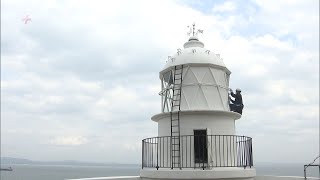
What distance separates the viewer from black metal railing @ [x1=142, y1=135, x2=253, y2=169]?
1122 cm

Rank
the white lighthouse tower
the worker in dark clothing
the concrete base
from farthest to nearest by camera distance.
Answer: the worker in dark clothing < the white lighthouse tower < the concrete base

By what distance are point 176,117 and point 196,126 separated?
70cm

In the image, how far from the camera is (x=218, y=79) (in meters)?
11.9

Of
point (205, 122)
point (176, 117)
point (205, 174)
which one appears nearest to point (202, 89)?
point (205, 122)

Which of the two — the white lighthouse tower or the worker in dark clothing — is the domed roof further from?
the worker in dark clothing

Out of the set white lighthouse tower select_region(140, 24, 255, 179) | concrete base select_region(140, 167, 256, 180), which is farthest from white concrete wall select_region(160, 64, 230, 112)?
concrete base select_region(140, 167, 256, 180)

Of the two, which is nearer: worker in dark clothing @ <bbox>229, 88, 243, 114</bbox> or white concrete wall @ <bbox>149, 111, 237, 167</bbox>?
white concrete wall @ <bbox>149, 111, 237, 167</bbox>

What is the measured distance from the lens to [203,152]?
1125 cm

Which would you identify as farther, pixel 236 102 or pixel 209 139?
pixel 236 102

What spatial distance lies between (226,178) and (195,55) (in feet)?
13.3

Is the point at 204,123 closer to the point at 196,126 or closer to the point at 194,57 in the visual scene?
the point at 196,126

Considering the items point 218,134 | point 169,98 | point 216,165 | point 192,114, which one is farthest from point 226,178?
point 169,98

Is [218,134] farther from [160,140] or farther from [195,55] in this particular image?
[195,55]

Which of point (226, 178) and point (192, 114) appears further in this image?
point (192, 114)
